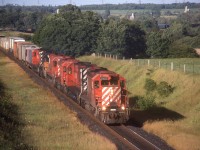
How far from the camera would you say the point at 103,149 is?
71.9ft

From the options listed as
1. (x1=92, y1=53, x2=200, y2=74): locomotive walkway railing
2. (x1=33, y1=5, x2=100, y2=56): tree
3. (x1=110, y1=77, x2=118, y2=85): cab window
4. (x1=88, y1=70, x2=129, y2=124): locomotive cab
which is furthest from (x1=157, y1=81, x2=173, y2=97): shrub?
(x1=33, y1=5, x2=100, y2=56): tree

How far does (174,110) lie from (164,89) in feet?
14.5

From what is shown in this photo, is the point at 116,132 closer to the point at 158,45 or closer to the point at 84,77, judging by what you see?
the point at 84,77

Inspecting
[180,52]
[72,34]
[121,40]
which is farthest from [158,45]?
[72,34]

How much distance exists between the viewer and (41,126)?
1087 inches

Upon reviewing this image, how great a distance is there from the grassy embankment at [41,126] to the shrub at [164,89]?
995 centimetres

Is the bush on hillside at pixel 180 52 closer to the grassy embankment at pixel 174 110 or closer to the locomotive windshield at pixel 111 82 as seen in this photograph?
the grassy embankment at pixel 174 110

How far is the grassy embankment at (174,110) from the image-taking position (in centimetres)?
2568

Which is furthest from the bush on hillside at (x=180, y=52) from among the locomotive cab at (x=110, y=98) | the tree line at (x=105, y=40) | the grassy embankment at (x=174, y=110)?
the locomotive cab at (x=110, y=98)

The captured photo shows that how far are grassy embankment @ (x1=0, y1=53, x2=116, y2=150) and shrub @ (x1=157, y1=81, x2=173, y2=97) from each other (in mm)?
9946

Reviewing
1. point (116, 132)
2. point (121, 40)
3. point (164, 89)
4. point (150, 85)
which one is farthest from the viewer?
point (121, 40)

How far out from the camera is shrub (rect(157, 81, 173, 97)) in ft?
128

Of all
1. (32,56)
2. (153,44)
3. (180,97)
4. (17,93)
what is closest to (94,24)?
(153,44)

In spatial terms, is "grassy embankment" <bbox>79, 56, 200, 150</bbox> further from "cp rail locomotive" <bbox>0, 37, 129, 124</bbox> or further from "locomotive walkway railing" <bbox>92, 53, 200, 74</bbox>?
"cp rail locomotive" <bbox>0, 37, 129, 124</bbox>
